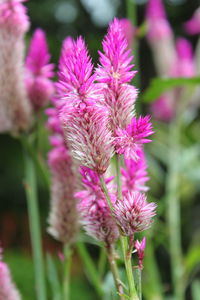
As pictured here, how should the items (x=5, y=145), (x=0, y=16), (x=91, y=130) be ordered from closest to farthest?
(x=91, y=130), (x=0, y=16), (x=5, y=145)

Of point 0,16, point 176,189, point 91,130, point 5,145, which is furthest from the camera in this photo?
point 5,145

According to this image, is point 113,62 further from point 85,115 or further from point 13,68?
point 13,68

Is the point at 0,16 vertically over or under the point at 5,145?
under

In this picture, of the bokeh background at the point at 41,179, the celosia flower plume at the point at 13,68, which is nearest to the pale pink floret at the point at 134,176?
the celosia flower plume at the point at 13,68

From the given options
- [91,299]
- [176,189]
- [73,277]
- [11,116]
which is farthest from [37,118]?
[73,277]

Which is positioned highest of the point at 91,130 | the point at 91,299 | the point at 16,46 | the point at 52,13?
the point at 52,13

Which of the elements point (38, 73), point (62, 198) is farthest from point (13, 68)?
point (62, 198)

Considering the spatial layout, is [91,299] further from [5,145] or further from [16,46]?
[16,46]

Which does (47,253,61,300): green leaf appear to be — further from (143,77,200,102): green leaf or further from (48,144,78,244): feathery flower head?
(143,77,200,102): green leaf
